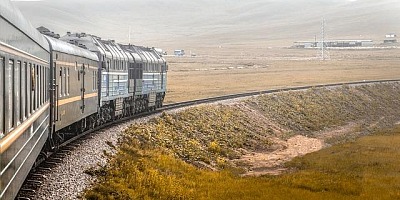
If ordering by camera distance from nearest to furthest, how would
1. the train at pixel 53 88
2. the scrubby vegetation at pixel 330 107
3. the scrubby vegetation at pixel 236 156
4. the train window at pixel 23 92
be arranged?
the train at pixel 53 88
the train window at pixel 23 92
the scrubby vegetation at pixel 236 156
the scrubby vegetation at pixel 330 107

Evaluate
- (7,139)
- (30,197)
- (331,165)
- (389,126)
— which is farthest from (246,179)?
(389,126)

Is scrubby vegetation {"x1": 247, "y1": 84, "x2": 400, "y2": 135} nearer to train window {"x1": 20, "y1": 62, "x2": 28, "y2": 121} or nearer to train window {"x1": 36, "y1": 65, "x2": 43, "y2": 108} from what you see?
train window {"x1": 36, "y1": 65, "x2": 43, "y2": 108}

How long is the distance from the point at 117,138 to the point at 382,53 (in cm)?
13912

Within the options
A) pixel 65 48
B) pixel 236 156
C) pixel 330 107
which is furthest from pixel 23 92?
pixel 330 107

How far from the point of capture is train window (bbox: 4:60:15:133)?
7.44 m

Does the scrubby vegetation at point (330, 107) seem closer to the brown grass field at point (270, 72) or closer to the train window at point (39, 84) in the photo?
the brown grass field at point (270, 72)

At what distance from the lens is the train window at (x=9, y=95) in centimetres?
744

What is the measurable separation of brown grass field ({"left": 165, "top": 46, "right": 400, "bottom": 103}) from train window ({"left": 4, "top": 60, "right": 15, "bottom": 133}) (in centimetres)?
4507

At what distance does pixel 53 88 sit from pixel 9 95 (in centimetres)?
755

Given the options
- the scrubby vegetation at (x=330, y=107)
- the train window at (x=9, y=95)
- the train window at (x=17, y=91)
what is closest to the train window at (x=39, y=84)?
the train window at (x=17, y=91)

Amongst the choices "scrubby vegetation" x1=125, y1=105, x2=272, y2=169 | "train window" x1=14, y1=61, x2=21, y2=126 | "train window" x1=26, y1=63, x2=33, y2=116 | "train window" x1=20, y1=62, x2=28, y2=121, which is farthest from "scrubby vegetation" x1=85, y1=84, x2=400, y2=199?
"train window" x1=14, y1=61, x2=21, y2=126

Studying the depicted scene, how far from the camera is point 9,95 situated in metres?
7.66

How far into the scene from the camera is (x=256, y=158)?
31766 millimetres

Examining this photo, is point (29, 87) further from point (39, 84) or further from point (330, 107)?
point (330, 107)
